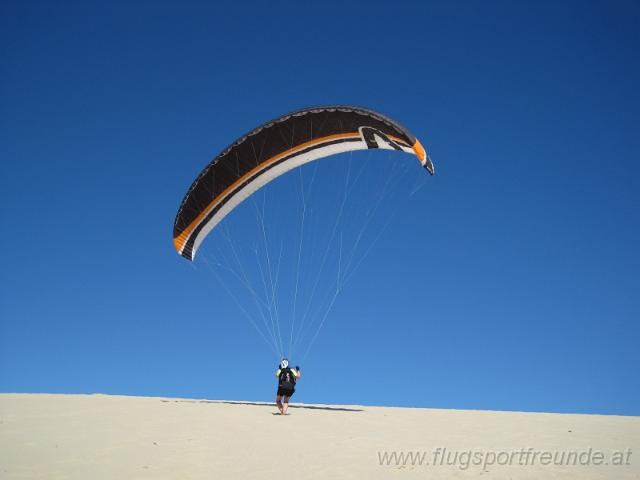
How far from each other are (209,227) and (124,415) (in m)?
8.02

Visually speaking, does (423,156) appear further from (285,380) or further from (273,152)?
(285,380)

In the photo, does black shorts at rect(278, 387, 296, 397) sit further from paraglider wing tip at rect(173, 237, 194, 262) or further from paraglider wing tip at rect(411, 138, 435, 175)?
paraglider wing tip at rect(411, 138, 435, 175)

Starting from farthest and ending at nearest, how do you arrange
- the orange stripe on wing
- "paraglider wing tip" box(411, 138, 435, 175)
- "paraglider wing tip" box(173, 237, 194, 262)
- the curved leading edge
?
"paraglider wing tip" box(173, 237, 194, 262), the orange stripe on wing, the curved leading edge, "paraglider wing tip" box(411, 138, 435, 175)

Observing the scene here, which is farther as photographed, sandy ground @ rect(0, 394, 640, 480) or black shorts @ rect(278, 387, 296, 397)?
black shorts @ rect(278, 387, 296, 397)

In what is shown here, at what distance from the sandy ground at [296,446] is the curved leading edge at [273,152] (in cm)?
709

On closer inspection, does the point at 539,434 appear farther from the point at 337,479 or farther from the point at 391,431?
the point at 337,479

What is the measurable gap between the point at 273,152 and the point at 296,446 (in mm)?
10424

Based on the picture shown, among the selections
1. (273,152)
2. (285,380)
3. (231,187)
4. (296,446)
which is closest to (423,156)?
(273,152)

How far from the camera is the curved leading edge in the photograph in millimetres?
15391

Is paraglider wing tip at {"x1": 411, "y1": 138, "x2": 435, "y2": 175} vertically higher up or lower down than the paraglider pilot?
higher up

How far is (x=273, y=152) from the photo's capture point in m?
17.2

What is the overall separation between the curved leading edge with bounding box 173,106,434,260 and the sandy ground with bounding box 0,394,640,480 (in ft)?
23.3

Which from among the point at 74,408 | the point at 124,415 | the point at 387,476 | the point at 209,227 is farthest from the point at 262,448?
the point at 209,227

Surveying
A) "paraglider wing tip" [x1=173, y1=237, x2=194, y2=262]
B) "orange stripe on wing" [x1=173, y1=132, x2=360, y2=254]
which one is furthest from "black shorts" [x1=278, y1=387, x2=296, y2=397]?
"orange stripe on wing" [x1=173, y1=132, x2=360, y2=254]
